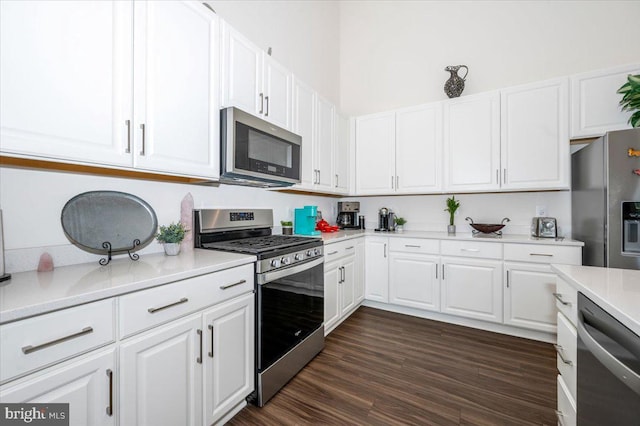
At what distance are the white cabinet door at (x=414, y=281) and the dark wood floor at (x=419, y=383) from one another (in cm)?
36

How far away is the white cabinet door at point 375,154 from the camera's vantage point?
11.0 ft

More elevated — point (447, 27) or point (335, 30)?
point (335, 30)

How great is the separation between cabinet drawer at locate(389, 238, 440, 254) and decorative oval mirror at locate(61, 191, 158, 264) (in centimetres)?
238

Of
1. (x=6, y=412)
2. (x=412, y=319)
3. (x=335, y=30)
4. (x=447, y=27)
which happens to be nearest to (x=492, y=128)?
(x=447, y=27)

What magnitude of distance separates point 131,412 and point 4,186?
3.62 feet

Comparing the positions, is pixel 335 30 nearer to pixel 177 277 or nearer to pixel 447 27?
pixel 447 27

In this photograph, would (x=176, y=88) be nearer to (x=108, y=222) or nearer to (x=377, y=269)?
(x=108, y=222)

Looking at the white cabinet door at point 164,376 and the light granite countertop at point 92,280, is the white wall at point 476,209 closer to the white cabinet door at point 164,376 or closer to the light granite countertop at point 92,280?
the light granite countertop at point 92,280

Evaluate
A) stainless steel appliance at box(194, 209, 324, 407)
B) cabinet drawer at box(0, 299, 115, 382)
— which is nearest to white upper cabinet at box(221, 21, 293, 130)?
stainless steel appliance at box(194, 209, 324, 407)

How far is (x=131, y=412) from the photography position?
3.42 feet

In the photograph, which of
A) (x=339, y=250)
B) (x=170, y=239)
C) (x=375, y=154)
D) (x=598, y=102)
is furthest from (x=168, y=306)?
(x=598, y=102)

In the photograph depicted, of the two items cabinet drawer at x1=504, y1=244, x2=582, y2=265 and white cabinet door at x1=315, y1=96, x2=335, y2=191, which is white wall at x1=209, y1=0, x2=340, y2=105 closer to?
white cabinet door at x1=315, y1=96, x2=335, y2=191

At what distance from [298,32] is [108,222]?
9.75ft

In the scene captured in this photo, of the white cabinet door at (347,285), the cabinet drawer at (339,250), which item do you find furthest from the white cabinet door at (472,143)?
the white cabinet door at (347,285)
